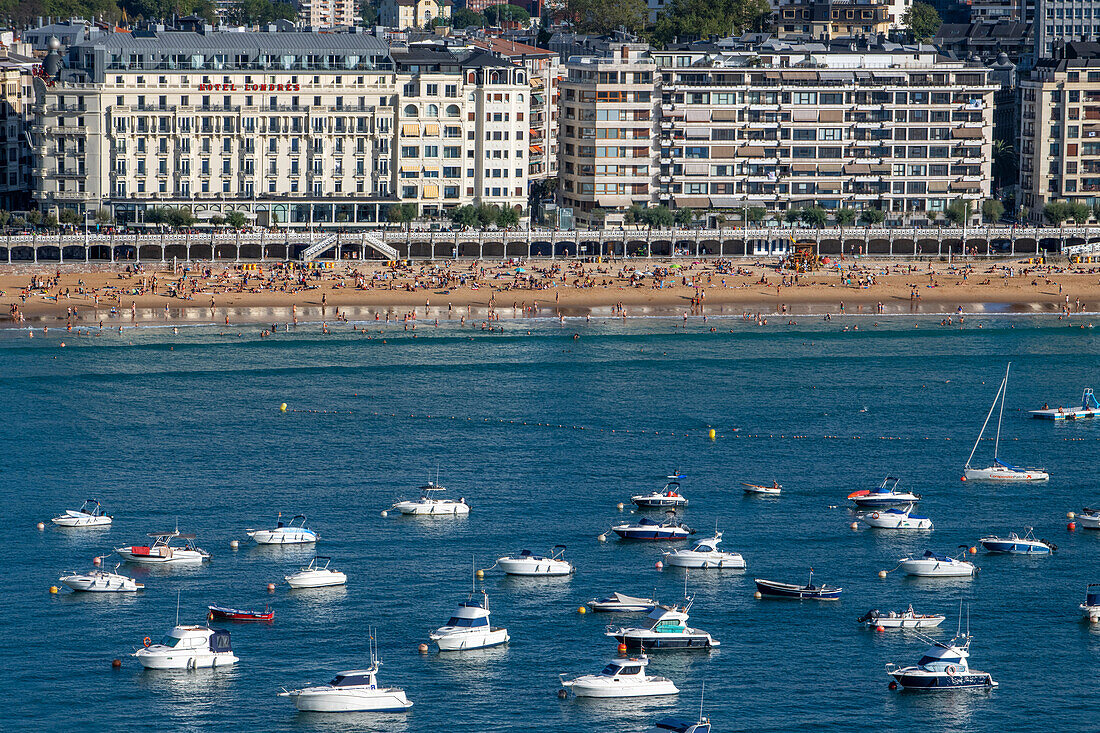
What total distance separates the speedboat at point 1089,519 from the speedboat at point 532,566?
85.1 ft

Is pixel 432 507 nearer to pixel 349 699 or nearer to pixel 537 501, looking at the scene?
pixel 537 501

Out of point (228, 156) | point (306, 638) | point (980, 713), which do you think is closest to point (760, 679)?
point (980, 713)

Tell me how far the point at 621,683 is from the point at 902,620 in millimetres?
13678

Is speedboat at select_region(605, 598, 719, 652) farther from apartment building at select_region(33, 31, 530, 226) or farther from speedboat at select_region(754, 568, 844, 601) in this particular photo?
apartment building at select_region(33, 31, 530, 226)

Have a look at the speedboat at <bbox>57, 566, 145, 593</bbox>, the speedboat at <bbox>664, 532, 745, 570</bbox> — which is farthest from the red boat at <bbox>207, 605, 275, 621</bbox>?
the speedboat at <bbox>664, 532, 745, 570</bbox>

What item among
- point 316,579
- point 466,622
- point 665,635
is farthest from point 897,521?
point 316,579

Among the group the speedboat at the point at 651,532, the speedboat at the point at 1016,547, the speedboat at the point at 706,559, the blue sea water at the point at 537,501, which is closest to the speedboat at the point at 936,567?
the blue sea water at the point at 537,501

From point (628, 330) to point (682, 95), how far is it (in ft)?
139

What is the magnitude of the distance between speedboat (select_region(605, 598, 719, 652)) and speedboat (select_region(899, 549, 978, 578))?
12.9m

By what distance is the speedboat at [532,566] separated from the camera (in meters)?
80.5

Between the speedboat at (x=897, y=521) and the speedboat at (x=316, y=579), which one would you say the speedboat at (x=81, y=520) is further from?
the speedboat at (x=897, y=521)

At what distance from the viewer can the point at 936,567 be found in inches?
3211

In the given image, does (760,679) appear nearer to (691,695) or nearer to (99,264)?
(691,695)

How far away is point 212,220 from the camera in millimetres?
163375
